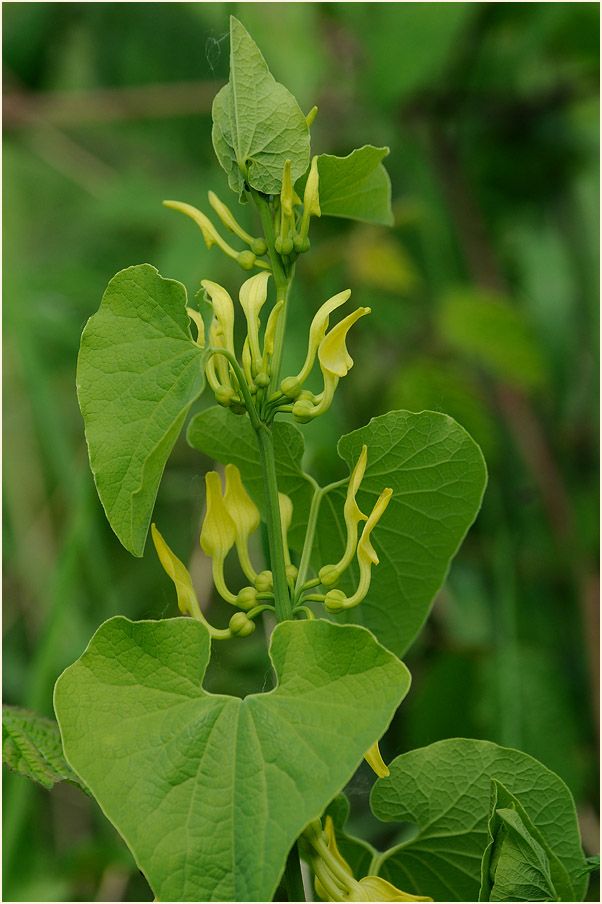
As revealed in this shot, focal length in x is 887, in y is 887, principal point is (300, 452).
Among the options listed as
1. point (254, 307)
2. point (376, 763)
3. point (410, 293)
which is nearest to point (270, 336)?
point (254, 307)

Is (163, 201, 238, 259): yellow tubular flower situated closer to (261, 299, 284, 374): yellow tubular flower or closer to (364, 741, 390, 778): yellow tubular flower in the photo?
(261, 299, 284, 374): yellow tubular flower

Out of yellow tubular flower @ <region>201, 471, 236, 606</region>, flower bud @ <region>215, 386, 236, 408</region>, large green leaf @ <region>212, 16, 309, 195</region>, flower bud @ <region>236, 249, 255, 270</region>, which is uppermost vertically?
large green leaf @ <region>212, 16, 309, 195</region>

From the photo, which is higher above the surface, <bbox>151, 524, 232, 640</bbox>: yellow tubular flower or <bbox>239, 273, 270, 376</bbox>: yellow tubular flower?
<bbox>239, 273, 270, 376</bbox>: yellow tubular flower

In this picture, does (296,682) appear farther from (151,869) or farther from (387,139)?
(387,139)

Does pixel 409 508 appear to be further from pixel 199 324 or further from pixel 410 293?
pixel 410 293

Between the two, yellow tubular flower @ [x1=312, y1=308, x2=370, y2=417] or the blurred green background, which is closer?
yellow tubular flower @ [x1=312, y1=308, x2=370, y2=417]

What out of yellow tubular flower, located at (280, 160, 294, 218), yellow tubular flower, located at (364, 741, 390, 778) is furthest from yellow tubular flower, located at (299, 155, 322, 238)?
yellow tubular flower, located at (364, 741, 390, 778)
